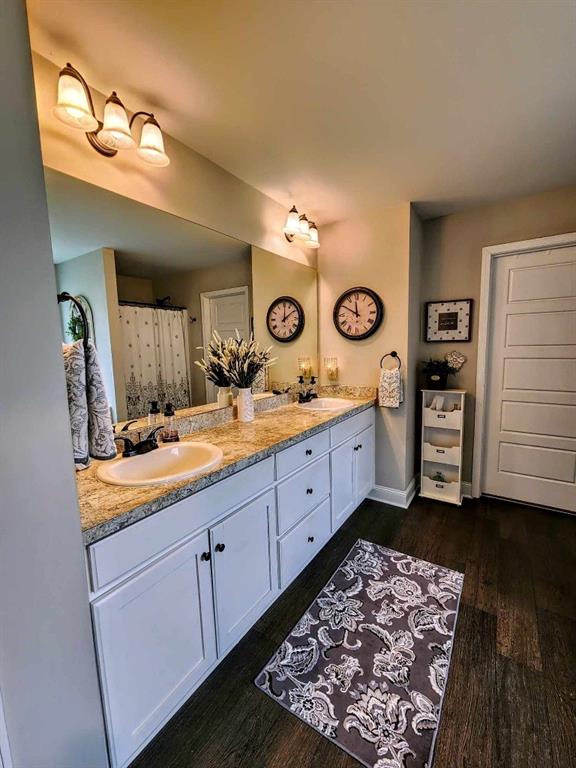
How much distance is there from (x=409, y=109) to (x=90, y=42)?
1.34 m

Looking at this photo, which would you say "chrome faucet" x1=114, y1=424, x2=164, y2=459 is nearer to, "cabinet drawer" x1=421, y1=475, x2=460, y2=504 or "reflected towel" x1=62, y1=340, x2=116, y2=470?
"reflected towel" x1=62, y1=340, x2=116, y2=470

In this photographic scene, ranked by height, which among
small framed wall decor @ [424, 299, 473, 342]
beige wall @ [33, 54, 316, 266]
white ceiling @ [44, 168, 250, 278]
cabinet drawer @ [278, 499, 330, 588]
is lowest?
cabinet drawer @ [278, 499, 330, 588]

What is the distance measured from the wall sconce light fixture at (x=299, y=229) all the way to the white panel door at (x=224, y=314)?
0.60 metres

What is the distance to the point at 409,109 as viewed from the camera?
155 centimetres

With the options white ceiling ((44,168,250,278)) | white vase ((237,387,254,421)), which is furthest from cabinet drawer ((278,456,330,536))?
white ceiling ((44,168,250,278))

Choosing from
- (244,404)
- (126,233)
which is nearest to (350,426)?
(244,404)

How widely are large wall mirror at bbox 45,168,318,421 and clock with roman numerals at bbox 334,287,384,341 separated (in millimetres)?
780

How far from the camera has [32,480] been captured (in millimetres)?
785

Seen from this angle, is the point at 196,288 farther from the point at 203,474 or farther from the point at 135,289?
the point at 203,474

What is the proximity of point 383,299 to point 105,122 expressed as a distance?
6.88 ft

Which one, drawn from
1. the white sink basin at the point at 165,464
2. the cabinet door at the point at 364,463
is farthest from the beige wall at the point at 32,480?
the cabinet door at the point at 364,463

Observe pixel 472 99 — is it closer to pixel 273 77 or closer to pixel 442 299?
pixel 273 77

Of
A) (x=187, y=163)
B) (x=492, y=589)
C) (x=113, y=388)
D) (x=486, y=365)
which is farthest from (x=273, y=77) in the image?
(x=492, y=589)

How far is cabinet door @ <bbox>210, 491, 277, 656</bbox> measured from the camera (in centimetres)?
134
